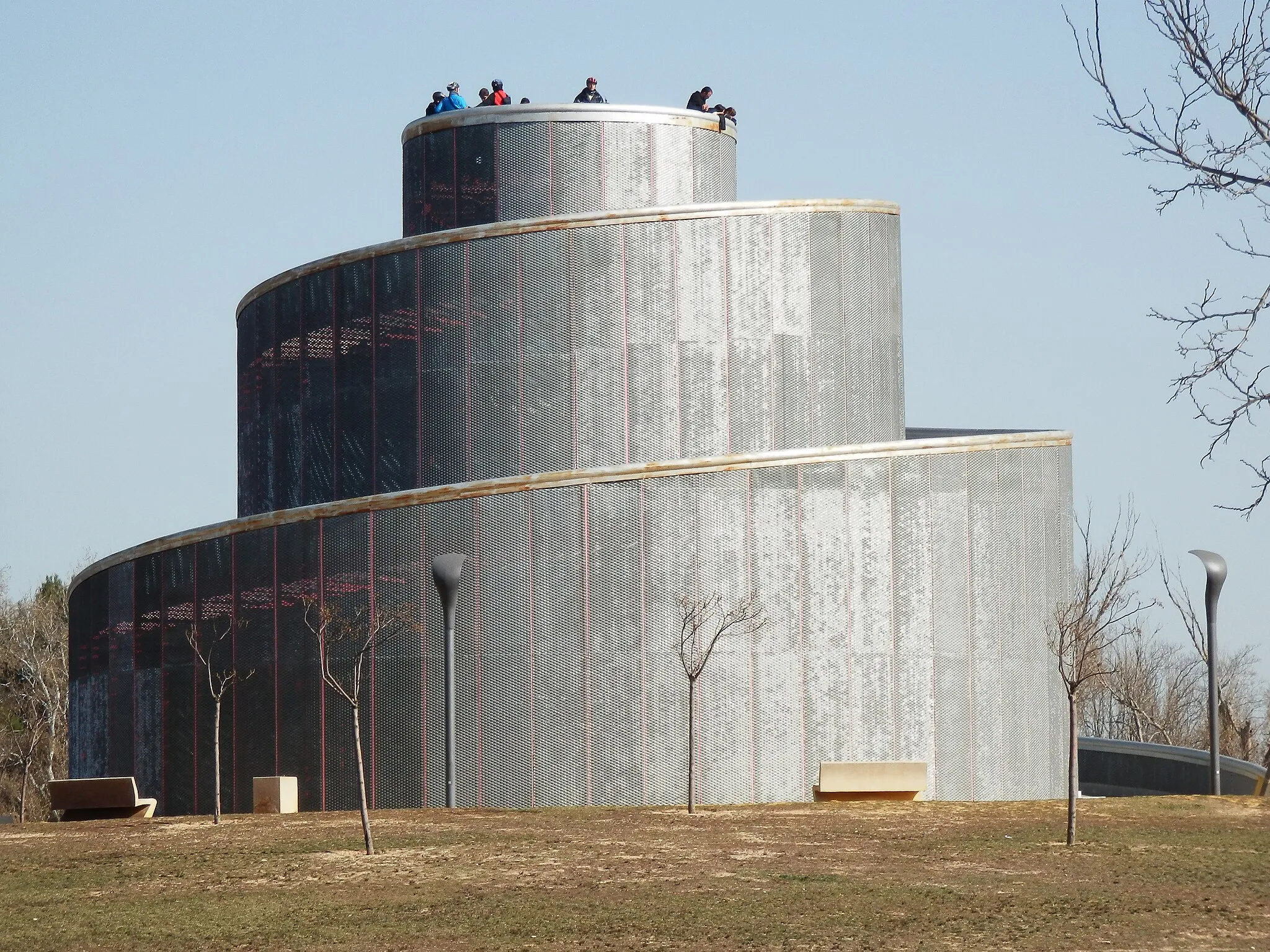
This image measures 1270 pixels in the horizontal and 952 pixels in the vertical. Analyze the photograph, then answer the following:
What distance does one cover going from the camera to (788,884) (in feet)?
60.1

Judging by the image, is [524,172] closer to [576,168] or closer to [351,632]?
[576,168]

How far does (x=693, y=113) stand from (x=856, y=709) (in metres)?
13.8

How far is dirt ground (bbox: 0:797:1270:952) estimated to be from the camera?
15594 millimetres

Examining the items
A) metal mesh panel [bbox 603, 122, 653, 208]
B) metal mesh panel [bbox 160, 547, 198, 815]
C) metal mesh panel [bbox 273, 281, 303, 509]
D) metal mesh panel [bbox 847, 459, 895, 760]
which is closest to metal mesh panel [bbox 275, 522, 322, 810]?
metal mesh panel [bbox 160, 547, 198, 815]

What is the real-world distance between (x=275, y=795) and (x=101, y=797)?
3.03 meters

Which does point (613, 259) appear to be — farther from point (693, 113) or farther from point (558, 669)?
point (558, 669)

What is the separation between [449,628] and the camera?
30.6 meters

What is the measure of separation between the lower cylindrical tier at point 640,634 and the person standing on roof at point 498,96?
36.1ft

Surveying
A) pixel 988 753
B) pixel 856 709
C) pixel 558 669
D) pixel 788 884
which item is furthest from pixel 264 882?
pixel 988 753

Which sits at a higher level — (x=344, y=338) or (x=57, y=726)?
(x=344, y=338)

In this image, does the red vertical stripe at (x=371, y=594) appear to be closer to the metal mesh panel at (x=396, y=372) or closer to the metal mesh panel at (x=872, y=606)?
the metal mesh panel at (x=396, y=372)

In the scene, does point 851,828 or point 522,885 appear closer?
point 522,885

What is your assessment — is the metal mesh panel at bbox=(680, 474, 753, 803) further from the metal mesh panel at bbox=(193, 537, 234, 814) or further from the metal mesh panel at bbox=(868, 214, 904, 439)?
the metal mesh panel at bbox=(193, 537, 234, 814)

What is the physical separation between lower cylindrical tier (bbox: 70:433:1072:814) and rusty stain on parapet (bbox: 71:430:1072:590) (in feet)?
0.15
